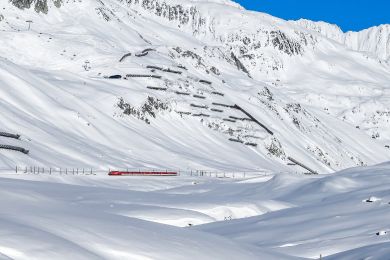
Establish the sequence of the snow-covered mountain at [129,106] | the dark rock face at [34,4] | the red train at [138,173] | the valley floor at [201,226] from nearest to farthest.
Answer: the valley floor at [201,226], the red train at [138,173], the snow-covered mountain at [129,106], the dark rock face at [34,4]

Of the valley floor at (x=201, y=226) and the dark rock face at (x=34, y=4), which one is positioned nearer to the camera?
the valley floor at (x=201, y=226)

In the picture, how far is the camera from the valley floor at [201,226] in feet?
41.1

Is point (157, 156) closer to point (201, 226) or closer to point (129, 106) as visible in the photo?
point (129, 106)

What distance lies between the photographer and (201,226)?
2616cm

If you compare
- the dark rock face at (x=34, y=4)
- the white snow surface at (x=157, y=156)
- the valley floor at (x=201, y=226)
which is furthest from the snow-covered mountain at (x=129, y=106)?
the valley floor at (x=201, y=226)

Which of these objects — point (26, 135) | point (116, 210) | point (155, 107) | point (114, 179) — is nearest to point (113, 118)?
point (155, 107)

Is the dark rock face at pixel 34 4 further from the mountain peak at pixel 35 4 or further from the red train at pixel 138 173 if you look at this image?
the red train at pixel 138 173

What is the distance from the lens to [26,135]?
72.1 metres

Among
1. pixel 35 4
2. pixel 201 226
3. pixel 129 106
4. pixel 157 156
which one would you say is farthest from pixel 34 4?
pixel 201 226

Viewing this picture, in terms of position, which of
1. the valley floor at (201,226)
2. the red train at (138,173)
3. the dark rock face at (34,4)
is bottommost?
the valley floor at (201,226)

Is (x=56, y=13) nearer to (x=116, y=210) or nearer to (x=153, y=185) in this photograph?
(x=153, y=185)

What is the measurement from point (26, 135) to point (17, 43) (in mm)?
48985

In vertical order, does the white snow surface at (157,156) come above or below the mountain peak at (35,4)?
below

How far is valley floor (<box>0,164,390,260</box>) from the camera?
12.5 meters
